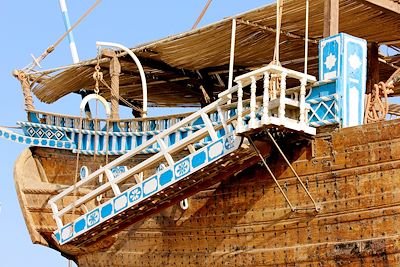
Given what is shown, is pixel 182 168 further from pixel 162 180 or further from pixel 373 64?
pixel 373 64

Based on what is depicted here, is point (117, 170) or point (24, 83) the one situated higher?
point (24, 83)

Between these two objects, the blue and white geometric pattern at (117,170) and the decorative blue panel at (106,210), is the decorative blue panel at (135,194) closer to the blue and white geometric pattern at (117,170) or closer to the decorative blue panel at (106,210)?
the decorative blue panel at (106,210)

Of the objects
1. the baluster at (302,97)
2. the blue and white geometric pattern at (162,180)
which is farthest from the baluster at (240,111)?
the baluster at (302,97)

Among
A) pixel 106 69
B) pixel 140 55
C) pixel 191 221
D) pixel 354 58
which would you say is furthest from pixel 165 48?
pixel 354 58

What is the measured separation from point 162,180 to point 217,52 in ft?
12.9

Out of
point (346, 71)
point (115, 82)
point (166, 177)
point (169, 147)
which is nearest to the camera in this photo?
point (346, 71)

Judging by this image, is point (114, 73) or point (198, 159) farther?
point (114, 73)

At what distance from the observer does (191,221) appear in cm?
1622

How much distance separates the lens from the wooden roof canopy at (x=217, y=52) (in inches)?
629

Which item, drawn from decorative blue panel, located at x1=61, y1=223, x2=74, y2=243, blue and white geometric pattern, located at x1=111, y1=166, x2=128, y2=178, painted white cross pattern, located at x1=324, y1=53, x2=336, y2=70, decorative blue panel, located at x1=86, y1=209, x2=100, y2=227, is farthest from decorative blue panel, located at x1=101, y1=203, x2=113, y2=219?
painted white cross pattern, located at x1=324, y1=53, x2=336, y2=70

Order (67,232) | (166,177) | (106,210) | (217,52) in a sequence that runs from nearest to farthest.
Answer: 1. (166,177)
2. (106,210)
3. (67,232)
4. (217,52)

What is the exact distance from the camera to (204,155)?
14.6 metres

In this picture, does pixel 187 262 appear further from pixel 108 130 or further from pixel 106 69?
pixel 106 69

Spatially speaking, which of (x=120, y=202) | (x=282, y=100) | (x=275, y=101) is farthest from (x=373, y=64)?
(x=120, y=202)
